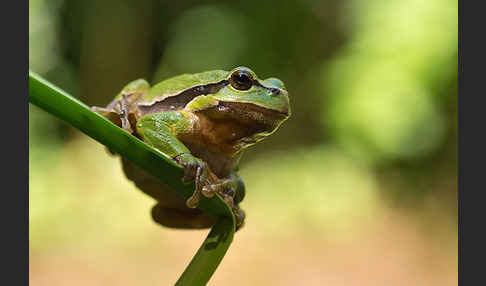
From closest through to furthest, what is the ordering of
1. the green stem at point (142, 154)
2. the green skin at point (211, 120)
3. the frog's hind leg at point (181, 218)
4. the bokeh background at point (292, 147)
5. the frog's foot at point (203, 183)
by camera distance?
the green stem at point (142, 154), the frog's foot at point (203, 183), the green skin at point (211, 120), the frog's hind leg at point (181, 218), the bokeh background at point (292, 147)

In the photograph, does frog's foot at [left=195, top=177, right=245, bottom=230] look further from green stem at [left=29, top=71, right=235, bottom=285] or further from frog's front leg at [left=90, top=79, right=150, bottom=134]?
frog's front leg at [left=90, top=79, right=150, bottom=134]

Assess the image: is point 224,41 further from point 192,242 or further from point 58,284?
point 58,284

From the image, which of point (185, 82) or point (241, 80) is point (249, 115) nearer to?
point (241, 80)

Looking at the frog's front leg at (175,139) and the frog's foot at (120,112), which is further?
the frog's foot at (120,112)

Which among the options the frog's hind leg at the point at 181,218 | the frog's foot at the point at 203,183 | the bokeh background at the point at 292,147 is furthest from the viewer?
the bokeh background at the point at 292,147

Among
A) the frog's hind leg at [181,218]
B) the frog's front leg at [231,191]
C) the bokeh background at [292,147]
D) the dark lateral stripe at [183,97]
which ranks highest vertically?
the dark lateral stripe at [183,97]

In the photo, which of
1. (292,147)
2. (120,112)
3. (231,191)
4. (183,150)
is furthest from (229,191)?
(292,147)

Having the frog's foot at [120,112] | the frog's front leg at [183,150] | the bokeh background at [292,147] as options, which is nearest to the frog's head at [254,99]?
the frog's front leg at [183,150]

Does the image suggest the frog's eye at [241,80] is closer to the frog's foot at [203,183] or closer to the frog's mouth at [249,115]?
the frog's mouth at [249,115]
